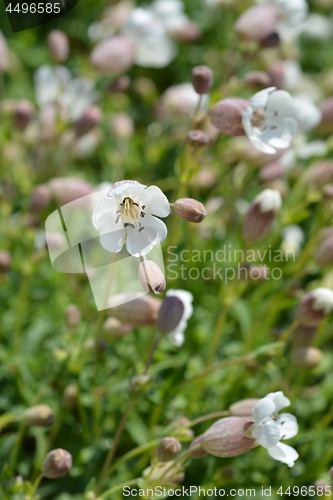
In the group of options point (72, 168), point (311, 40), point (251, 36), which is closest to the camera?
point (251, 36)

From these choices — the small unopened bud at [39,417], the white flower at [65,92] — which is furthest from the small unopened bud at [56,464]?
the white flower at [65,92]

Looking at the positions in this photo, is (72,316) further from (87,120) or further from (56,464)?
(87,120)

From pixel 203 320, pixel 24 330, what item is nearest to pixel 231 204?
pixel 203 320

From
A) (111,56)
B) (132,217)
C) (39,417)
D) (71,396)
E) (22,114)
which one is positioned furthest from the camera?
(111,56)

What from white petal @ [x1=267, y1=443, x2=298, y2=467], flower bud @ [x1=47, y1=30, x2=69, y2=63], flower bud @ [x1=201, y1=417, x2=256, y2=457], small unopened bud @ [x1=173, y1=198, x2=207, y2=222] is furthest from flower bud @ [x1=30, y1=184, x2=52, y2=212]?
white petal @ [x1=267, y1=443, x2=298, y2=467]

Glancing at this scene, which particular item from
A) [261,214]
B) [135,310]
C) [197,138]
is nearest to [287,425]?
[135,310]

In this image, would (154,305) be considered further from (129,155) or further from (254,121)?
(129,155)

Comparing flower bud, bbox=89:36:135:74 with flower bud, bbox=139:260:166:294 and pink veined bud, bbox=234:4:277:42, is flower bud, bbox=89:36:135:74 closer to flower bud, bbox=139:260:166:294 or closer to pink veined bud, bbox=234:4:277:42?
pink veined bud, bbox=234:4:277:42
